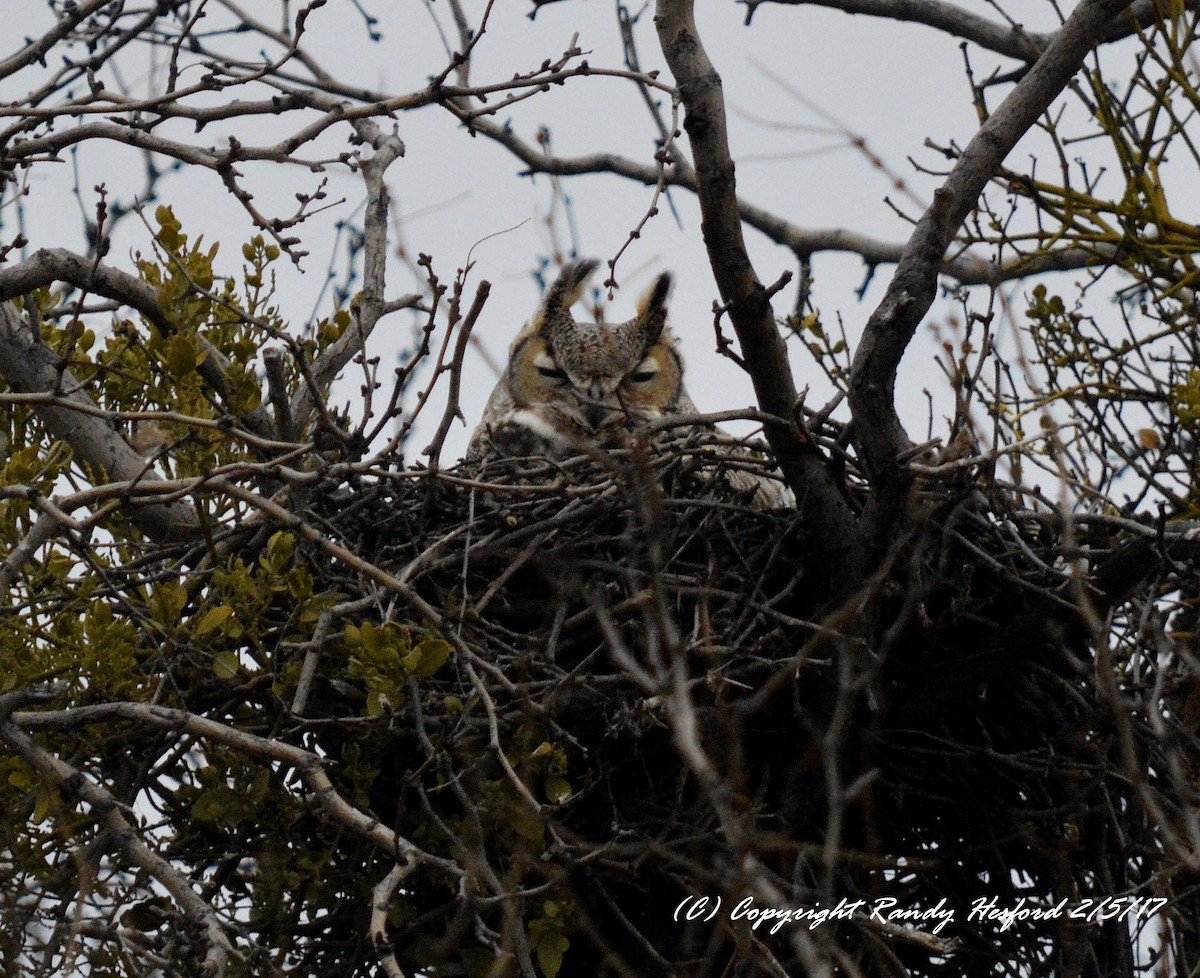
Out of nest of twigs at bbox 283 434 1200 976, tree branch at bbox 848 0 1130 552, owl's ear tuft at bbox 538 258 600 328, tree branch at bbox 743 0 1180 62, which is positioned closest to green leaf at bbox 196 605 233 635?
nest of twigs at bbox 283 434 1200 976

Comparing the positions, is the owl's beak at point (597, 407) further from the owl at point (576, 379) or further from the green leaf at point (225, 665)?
the green leaf at point (225, 665)

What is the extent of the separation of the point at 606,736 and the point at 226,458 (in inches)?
38.7

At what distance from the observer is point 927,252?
2215 mm

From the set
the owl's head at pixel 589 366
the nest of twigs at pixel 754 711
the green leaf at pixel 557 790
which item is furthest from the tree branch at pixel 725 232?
the owl's head at pixel 589 366

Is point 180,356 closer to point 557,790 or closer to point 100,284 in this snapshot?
point 100,284

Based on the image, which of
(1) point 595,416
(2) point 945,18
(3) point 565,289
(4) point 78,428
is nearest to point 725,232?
(4) point 78,428

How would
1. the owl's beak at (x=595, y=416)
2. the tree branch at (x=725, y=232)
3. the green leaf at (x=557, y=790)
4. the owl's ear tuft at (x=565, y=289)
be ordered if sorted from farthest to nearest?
the owl's ear tuft at (x=565, y=289) → the owl's beak at (x=595, y=416) → the green leaf at (x=557, y=790) → the tree branch at (x=725, y=232)

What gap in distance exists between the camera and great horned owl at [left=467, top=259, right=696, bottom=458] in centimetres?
373

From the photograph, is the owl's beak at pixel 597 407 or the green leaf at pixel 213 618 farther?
the owl's beak at pixel 597 407

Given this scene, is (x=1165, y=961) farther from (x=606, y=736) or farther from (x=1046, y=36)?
(x=1046, y=36)

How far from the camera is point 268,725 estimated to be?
253 cm

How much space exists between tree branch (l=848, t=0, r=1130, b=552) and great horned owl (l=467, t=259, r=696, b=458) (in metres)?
1.27

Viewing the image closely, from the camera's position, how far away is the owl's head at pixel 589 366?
3.75 meters

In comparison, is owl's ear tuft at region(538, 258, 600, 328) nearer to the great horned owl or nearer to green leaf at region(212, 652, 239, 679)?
the great horned owl
